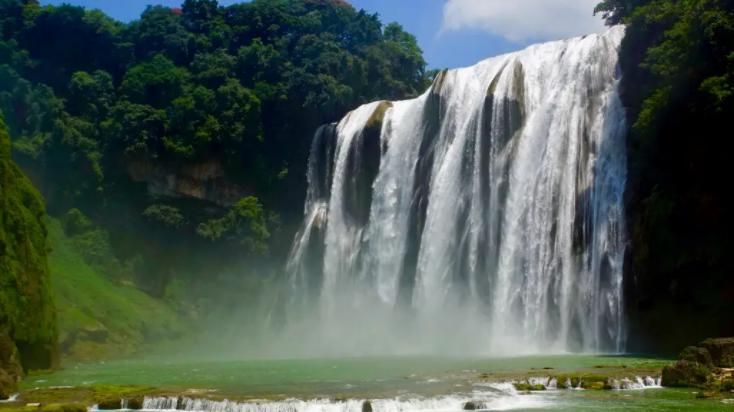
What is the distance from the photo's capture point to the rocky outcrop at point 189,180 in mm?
57000

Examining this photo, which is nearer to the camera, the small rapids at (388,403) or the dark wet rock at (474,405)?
the small rapids at (388,403)

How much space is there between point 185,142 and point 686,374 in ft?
135

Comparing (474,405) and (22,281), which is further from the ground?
(22,281)

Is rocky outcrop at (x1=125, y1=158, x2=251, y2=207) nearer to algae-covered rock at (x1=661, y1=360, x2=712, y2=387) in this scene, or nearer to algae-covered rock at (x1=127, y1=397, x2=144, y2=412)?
algae-covered rock at (x1=127, y1=397, x2=144, y2=412)

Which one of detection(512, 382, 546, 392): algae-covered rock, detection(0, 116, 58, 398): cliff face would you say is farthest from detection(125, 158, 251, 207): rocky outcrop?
detection(512, 382, 546, 392): algae-covered rock

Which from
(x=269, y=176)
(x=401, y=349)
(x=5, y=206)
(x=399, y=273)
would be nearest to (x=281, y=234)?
(x=269, y=176)

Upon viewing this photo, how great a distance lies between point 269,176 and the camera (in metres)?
57.2

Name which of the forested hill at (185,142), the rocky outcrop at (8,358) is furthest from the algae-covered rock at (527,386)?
the forested hill at (185,142)

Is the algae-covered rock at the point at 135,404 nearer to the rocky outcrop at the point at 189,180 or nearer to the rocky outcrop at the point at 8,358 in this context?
the rocky outcrop at the point at 8,358

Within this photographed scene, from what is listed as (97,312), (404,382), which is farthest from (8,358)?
(97,312)

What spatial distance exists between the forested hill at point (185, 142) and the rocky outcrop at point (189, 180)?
0.22 ft

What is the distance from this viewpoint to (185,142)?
56750mm

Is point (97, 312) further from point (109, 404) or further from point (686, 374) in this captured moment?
point (686, 374)

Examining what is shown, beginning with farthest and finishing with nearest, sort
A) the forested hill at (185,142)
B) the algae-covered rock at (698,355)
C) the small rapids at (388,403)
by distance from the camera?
the forested hill at (185,142) < the algae-covered rock at (698,355) < the small rapids at (388,403)
